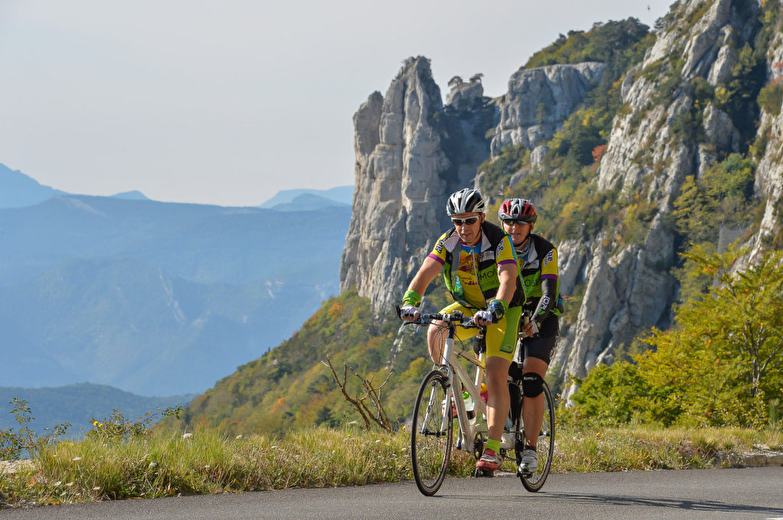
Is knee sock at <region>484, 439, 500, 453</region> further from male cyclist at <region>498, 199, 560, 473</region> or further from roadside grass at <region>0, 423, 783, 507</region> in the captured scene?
roadside grass at <region>0, 423, 783, 507</region>

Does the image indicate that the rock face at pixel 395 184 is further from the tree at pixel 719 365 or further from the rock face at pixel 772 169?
the tree at pixel 719 365

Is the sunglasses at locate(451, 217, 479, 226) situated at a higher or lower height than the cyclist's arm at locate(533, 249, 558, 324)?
higher

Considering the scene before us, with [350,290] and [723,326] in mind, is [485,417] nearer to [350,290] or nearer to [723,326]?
[723,326]

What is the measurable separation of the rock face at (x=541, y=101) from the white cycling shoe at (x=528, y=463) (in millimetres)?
130128

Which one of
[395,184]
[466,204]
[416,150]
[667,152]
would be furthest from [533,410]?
[395,184]

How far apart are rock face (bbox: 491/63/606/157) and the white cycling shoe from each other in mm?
130128

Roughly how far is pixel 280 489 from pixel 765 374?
9.71 m

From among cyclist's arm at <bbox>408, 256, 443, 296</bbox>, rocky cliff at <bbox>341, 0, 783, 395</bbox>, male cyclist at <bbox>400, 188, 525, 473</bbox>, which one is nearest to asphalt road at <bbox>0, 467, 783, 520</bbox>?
male cyclist at <bbox>400, 188, 525, 473</bbox>

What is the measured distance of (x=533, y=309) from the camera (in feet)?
20.9

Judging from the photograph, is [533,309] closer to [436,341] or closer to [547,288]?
[547,288]

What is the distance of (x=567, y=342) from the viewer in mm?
83688

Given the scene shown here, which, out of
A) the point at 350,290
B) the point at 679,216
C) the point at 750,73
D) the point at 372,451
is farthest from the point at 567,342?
the point at 372,451

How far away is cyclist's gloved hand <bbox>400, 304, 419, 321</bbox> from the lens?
5.41 m

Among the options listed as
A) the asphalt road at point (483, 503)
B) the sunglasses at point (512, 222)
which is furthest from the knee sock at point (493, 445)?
the sunglasses at point (512, 222)
